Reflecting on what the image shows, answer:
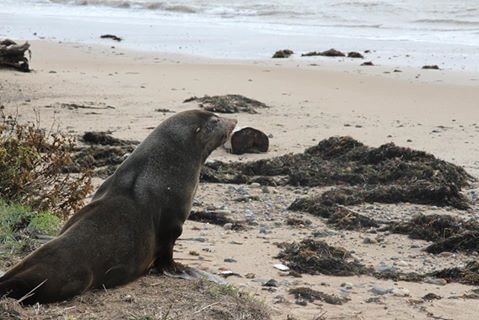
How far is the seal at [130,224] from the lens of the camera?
471 centimetres

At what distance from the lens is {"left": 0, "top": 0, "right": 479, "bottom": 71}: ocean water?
21891 millimetres

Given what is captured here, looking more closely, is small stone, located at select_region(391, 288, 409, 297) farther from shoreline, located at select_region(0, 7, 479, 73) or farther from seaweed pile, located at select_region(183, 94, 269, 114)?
shoreline, located at select_region(0, 7, 479, 73)

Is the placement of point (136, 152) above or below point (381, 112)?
above

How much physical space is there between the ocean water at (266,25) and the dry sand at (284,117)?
2.51 metres

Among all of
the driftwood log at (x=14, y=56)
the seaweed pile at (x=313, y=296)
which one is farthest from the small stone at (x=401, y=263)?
the driftwood log at (x=14, y=56)

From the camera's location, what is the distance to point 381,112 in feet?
43.9

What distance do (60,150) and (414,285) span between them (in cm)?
287

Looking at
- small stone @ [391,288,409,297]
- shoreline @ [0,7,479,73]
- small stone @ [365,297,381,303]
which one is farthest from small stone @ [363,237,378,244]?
shoreline @ [0,7,479,73]

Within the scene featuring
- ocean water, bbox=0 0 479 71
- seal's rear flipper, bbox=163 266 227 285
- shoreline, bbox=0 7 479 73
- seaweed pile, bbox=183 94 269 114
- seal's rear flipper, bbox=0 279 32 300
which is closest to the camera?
seal's rear flipper, bbox=0 279 32 300

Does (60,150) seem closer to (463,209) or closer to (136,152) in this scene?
(136,152)

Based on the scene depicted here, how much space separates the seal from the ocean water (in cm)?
1329

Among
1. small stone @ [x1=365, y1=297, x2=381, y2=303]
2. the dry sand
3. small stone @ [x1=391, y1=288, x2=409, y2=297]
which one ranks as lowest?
the dry sand

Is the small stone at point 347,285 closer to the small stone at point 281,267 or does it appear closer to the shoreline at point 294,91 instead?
the small stone at point 281,267

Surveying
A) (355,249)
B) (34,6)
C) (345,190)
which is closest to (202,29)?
(34,6)
